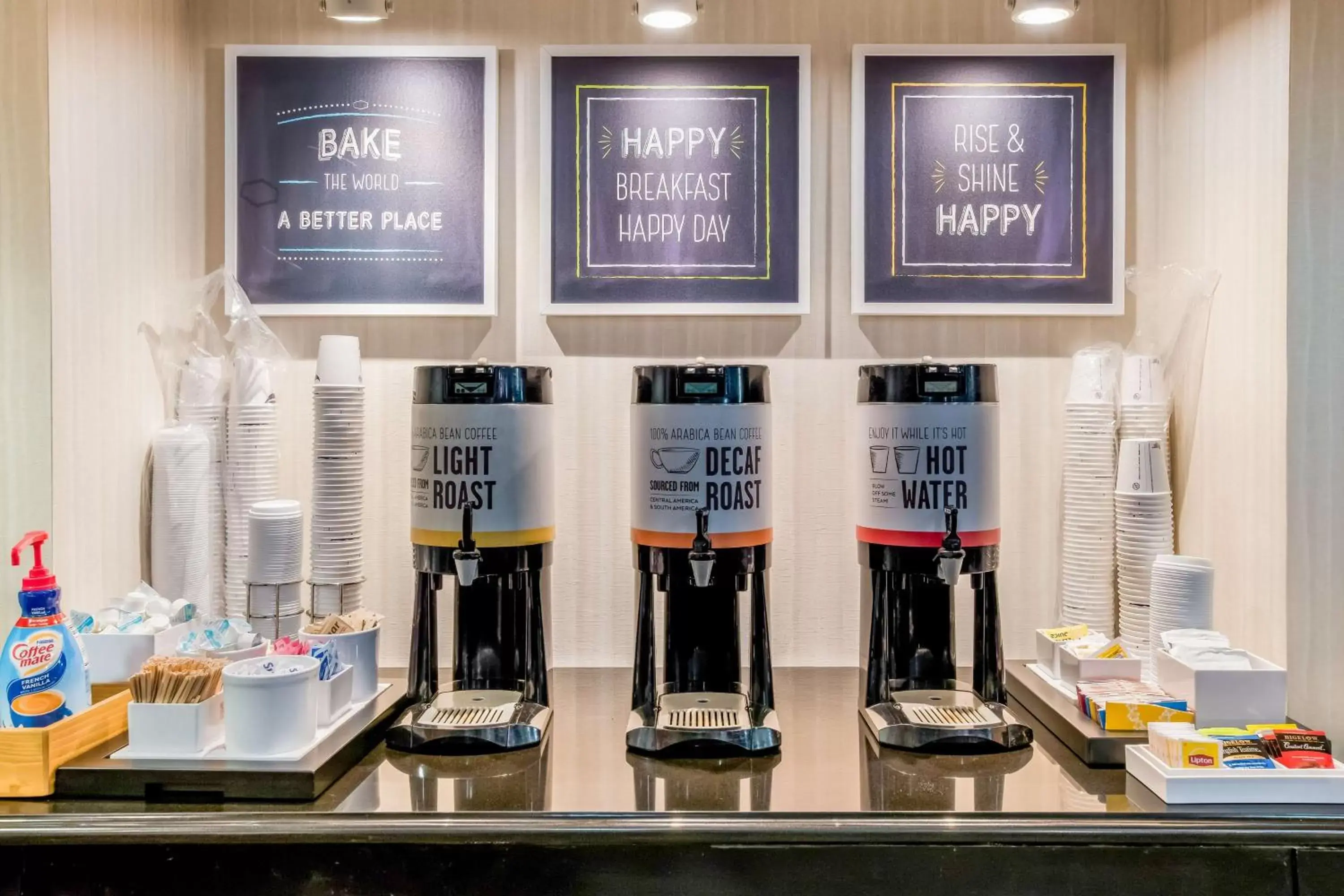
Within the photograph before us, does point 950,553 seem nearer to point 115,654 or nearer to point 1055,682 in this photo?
point 1055,682

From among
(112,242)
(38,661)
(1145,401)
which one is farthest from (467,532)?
(1145,401)

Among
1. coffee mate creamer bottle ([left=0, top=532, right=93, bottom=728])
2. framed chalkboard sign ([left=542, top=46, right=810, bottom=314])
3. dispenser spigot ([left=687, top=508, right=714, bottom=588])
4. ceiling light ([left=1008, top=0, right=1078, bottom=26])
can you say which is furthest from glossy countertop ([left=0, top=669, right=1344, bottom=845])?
ceiling light ([left=1008, top=0, right=1078, bottom=26])

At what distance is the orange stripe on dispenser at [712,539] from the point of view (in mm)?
1508

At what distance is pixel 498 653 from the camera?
1.66m

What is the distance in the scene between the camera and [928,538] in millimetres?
1515

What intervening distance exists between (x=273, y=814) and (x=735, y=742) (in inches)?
23.2

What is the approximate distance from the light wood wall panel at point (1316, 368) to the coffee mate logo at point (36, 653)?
1.70 metres

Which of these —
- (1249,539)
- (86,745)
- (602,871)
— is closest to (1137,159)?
(1249,539)

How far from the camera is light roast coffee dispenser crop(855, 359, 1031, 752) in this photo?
58.2 inches

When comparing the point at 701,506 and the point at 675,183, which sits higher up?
the point at 675,183

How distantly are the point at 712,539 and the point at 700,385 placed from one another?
22cm

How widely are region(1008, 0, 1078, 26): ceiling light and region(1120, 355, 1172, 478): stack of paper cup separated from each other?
1.99 feet

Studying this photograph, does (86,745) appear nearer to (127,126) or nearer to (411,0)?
(127,126)

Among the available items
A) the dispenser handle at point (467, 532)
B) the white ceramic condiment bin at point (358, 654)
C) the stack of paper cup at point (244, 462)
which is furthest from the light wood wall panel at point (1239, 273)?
the stack of paper cup at point (244, 462)
